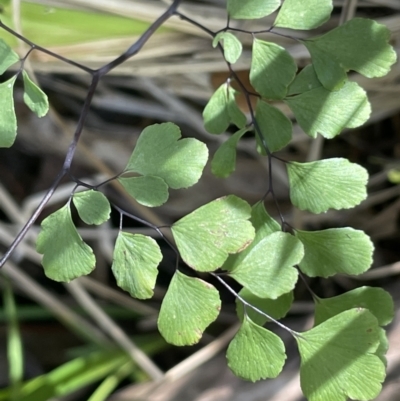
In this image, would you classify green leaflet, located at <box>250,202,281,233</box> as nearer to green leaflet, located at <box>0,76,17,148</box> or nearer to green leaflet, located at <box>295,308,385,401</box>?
green leaflet, located at <box>295,308,385,401</box>

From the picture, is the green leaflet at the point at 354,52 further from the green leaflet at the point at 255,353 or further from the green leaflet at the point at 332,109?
the green leaflet at the point at 255,353

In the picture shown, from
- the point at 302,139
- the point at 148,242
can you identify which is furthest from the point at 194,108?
the point at 148,242

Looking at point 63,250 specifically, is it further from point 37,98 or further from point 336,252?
point 336,252

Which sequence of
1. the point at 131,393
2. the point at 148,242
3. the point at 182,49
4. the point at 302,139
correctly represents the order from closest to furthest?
the point at 148,242 < the point at 182,49 < the point at 302,139 < the point at 131,393

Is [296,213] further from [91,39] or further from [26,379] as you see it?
[26,379]

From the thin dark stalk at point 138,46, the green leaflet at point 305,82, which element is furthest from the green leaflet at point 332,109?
the thin dark stalk at point 138,46

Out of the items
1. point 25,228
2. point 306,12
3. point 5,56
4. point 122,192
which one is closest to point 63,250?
point 25,228
